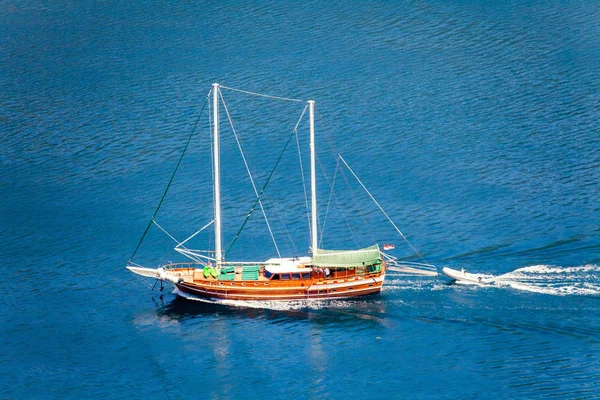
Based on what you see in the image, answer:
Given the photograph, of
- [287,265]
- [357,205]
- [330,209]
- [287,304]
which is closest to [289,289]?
[287,304]

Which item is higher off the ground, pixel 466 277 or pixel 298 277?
pixel 298 277

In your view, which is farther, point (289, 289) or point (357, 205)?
point (357, 205)

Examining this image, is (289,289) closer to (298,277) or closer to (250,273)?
(298,277)

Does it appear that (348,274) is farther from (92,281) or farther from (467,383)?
(92,281)

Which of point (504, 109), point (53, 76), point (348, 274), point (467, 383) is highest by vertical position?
point (53, 76)

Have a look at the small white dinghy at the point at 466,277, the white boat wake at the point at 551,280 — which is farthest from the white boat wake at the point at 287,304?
the white boat wake at the point at 551,280

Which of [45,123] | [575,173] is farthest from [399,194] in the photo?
[45,123]

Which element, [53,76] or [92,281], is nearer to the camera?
[92,281]
